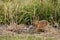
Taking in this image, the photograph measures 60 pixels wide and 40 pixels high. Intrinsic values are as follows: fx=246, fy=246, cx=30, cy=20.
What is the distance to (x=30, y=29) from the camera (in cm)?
Answer: 620

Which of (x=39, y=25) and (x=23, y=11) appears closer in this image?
(x=39, y=25)

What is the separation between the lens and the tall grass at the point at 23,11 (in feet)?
21.7

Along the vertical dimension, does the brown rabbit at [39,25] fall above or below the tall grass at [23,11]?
below

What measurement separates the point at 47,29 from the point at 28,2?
1.20m

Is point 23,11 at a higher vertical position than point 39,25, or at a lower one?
higher

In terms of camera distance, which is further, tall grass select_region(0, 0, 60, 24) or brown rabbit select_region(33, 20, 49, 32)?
tall grass select_region(0, 0, 60, 24)

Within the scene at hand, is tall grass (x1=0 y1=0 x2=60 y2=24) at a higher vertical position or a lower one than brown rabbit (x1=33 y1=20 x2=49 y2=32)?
higher

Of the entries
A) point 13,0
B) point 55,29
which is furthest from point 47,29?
point 13,0

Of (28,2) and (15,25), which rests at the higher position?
(28,2)

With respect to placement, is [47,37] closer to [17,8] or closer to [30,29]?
[30,29]

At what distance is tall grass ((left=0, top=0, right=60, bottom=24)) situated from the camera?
260 inches

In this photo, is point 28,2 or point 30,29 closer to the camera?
point 30,29

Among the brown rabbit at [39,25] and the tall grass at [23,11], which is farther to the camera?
the tall grass at [23,11]

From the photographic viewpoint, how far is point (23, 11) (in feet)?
22.1
